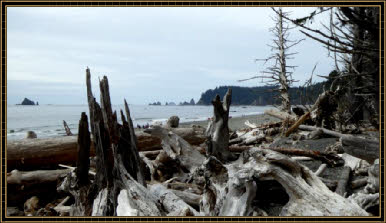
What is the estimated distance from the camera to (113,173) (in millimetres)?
4363

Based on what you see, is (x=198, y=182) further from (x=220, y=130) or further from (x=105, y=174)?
(x=105, y=174)

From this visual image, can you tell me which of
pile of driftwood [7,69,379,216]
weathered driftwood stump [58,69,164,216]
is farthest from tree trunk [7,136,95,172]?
weathered driftwood stump [58,69,164,216]

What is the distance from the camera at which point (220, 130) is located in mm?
5656

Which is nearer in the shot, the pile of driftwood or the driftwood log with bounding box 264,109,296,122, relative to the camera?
the pile of driftwood

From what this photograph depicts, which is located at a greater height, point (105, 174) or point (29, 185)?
point (105, 174)

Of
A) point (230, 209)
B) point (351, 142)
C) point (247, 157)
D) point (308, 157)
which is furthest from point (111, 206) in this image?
point (308, 157)

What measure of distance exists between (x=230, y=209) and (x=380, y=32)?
2.42 metres

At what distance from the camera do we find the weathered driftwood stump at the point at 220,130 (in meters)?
5.47

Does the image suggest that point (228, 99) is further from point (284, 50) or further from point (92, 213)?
point (284, 50)

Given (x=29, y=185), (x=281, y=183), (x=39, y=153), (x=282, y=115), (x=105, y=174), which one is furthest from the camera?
(x=282, y=115)

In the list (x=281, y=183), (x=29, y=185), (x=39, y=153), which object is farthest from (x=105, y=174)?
(x=39, y=153)

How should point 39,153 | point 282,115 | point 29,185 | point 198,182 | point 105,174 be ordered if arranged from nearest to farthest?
point 105,174, point 198,182, point 29,185, point 39,153, point 282,115

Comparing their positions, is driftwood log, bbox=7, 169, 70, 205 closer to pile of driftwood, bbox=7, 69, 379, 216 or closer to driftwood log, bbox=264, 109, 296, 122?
pile of driftwood, bbox=7, 69, 379, 216

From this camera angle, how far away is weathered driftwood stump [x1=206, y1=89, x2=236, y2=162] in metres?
5.47
